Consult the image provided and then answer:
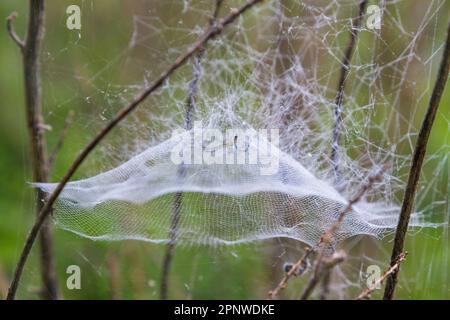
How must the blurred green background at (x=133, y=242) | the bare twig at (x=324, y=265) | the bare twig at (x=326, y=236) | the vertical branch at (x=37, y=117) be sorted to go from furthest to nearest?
the blurred green background at (x=133, y=242), the vertical branch at (x=37, y=117), the bare twig at (x=326, y=236), the bare twig at (x=324, y=265)

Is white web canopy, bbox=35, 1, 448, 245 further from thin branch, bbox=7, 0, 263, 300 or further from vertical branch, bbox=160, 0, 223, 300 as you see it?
thin branch, bbox=7, 0, 263, 300

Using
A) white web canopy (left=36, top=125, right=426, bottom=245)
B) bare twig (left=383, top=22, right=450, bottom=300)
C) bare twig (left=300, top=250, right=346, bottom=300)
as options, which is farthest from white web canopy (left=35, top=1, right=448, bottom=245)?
bare twig (left=300, top=250, right=346, bottom=300)

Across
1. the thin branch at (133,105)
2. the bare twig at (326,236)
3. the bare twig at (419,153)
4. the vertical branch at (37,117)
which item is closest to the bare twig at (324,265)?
the bare twig at (326,236)

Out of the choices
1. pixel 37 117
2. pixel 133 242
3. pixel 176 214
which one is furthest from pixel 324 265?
pixel 133 242

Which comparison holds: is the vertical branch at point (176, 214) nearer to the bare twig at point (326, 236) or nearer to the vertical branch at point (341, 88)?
the vertical branch at point (341, 88)

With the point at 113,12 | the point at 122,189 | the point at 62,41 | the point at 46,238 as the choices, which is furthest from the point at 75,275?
the point at 113,12
